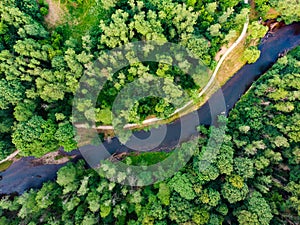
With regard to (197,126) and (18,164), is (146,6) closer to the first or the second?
(197,126)

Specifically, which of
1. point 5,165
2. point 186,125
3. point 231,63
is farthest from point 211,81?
point 5,165

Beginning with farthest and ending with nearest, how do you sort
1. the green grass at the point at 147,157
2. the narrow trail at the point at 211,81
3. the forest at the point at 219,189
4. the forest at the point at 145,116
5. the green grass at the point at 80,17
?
1. the narrow trail at the point at 211,81
2. the green grass at the point at 80,17
3. the green grass at the point at 147,157
4. the forest at the point at 145,116
5. the forest at the point at 219,189

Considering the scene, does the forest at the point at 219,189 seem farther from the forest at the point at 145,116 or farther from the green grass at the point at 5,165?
the green grass at the point at 5,165

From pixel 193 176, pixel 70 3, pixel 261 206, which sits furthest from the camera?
pixel 70 3

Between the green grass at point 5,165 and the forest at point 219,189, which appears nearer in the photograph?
the forest at point 219,189

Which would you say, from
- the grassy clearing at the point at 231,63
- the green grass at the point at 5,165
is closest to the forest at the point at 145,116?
the grassy clearing at the point at 231,63

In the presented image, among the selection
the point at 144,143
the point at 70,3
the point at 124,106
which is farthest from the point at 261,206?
the point at 70,3
